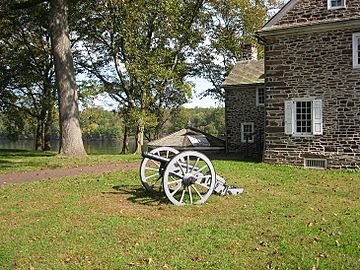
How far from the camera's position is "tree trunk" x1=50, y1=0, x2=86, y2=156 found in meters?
18.6

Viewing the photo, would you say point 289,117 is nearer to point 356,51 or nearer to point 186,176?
point 356,51

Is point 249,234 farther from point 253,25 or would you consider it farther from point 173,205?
point 253,25

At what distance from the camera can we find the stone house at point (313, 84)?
14.7m

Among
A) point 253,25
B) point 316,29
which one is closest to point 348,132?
point 316,29

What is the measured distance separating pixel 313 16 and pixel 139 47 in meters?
15.5

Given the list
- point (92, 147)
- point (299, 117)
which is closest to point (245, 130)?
point (299, 117)

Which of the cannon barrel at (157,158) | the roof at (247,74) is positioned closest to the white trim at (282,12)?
the roof at (247,74)

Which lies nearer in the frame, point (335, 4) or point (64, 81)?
point (335, 4)

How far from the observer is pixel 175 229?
6.45 metres

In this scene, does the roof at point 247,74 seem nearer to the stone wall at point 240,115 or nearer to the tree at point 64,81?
the stone wall at point 240,115

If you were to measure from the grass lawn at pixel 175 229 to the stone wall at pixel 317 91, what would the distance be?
4.71 meters

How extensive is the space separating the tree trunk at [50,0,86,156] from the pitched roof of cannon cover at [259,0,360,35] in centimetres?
958

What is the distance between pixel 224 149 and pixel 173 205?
18.1m

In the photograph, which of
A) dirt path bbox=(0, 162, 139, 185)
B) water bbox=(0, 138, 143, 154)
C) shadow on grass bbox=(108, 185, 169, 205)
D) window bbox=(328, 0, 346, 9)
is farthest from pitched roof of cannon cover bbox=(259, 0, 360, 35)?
water bbox=(0, 138, 143, 154)
